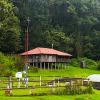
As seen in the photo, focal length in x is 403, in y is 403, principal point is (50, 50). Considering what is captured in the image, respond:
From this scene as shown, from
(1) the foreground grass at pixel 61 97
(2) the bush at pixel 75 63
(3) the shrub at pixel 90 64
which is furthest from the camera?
(2) the bush at pixel 75 63

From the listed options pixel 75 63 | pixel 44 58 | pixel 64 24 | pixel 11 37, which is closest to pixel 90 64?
pixel 75 63

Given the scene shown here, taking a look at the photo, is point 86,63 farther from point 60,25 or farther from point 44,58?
point 60,25

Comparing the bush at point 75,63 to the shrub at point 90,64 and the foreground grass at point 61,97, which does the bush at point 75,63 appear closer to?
the shrub at point 90,64

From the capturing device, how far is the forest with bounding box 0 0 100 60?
3637 inches

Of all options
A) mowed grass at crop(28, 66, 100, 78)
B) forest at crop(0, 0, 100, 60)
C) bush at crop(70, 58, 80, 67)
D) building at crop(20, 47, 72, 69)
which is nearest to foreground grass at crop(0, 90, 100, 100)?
mowed grass at crop(28, 66, 100, 78)

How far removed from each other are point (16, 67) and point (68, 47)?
28.5 meters

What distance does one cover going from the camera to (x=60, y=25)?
101 metres

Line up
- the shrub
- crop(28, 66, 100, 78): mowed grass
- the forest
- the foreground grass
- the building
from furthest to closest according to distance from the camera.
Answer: the forest → the shrub → the building → crop(28, 66, 100, 78): mowed grass → the foreground grass

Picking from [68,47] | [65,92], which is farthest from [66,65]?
[65,92]

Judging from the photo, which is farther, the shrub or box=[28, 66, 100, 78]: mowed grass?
the shrub

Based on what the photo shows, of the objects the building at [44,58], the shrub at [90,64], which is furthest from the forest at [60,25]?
the building at [44,58]

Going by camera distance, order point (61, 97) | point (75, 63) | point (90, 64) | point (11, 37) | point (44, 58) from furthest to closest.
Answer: point (75, 63) → point (90, 64) → point (11, 37) → point (44, 58) → point (61, 97)

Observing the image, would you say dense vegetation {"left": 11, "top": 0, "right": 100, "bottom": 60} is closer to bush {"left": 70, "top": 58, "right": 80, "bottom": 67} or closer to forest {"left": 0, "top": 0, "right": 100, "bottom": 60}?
forest {"left": 0, "top": 0, "right": 100, "bottom": 60}

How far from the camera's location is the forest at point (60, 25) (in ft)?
303
